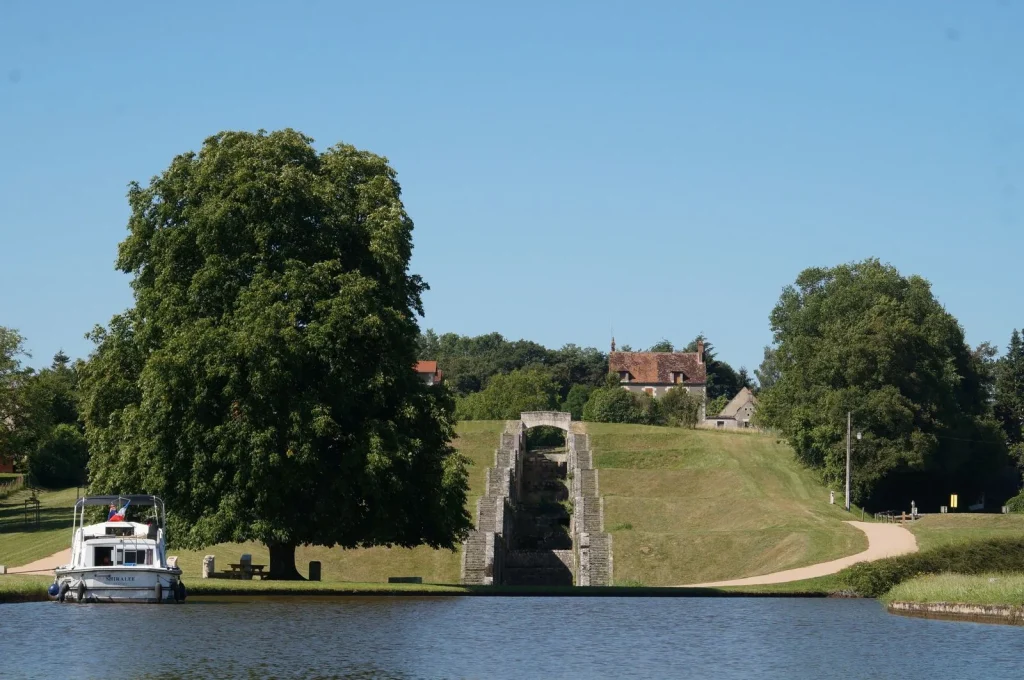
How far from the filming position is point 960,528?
70.1m

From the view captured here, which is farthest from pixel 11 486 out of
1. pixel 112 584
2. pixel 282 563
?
pixel 112 584

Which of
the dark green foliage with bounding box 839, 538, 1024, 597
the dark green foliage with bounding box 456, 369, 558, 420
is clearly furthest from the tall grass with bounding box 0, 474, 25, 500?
the dark green foliage with bounding box 839, 538, 1024, 597

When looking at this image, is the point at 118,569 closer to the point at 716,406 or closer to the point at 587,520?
the point at 587,520

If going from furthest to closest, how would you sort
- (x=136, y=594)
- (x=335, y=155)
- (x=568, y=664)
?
(x=335, y=155) → (x=136, y=594) → (x=568, y=664)

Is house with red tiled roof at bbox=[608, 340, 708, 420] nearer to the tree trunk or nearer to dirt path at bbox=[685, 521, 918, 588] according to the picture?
dirt path at bbox=[685, 521, 918, 588]

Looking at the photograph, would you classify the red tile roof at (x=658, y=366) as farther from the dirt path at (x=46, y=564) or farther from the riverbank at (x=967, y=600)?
the riverbank at (x=967, y=600)

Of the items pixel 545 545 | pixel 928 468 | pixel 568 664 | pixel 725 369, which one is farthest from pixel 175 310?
pixel 725 369

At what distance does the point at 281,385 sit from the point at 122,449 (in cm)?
649

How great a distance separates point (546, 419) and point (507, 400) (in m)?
30.0

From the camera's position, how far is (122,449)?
47125 mm

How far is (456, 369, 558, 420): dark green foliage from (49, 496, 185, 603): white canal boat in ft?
288

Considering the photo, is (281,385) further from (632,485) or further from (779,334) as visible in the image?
(779,334)

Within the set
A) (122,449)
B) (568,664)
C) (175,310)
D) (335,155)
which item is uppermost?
(335,155)

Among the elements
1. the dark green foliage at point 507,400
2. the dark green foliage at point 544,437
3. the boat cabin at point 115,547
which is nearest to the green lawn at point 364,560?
the boat cabin at point 115,547
